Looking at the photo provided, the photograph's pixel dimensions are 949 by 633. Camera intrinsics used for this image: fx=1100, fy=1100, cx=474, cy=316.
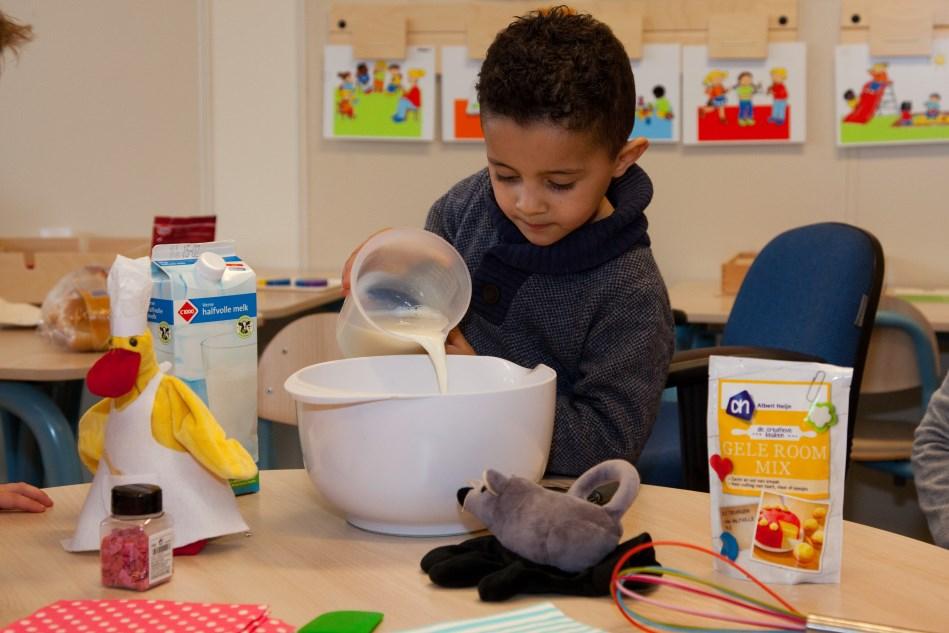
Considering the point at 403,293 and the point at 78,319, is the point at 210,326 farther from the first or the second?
the point at 78,319

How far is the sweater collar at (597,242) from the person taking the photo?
125 centimetres

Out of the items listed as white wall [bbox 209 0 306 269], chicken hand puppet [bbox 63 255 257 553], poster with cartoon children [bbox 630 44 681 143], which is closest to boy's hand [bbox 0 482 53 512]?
chicken hand puppet [bbox 63 255 257 553]

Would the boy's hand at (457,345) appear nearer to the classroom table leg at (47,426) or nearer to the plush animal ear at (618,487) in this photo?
the plush animal ear at (618,487)

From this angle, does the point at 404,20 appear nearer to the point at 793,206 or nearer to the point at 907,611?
the point at 793,206

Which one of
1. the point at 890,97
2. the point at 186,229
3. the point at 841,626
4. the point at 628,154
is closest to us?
the point at 841,626

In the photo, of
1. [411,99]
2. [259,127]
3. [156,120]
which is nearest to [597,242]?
[411,99]

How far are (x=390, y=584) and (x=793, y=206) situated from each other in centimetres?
228

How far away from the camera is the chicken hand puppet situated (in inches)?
32.3

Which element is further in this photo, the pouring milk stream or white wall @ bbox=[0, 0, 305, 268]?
white wall @ bbox=[0, 0, 305, 268]

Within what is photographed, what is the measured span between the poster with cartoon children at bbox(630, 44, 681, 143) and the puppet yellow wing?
2147 millimetres

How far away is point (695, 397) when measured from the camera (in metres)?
1.79

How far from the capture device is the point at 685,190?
289 cm

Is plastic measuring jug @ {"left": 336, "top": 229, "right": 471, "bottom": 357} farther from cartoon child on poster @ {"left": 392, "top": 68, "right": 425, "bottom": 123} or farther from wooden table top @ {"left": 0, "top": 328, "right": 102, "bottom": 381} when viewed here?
cartoon child on poster @ {"left": 392, "top": 68, "right": 425, "bottom": 123}

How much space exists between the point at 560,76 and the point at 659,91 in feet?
5.94
